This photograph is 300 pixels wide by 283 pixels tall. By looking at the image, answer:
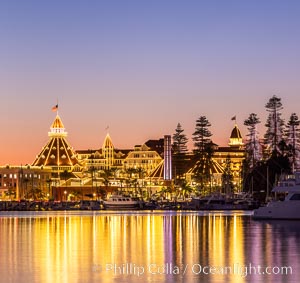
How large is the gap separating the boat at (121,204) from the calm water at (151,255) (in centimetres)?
7718

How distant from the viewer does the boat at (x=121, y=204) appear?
460 feet

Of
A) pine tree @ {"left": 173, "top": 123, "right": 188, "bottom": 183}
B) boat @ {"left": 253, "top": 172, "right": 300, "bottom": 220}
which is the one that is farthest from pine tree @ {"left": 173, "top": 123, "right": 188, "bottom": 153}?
boat @ {"left": 253, "top": 172, "right": 300, "bottom": 220}

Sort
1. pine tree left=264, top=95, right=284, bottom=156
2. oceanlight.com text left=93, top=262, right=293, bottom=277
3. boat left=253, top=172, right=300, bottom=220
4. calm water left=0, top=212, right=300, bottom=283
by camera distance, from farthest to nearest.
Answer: pine tree left=264, top=95, right=284, bottom=156, boat left=253, top=172, right=300, bottom=220, oceanlight.com text left=93, top=262, right=293, bottom=277, calm water left=0, top=212, right=300, bottom=283

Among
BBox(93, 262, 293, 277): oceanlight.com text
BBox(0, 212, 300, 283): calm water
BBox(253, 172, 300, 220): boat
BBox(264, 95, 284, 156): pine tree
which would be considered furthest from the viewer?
BBox(264, 95, 284, 156): pine tree

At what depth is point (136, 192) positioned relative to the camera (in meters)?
179

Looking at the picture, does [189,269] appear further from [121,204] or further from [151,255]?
[121,204]

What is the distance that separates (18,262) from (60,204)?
117673mm

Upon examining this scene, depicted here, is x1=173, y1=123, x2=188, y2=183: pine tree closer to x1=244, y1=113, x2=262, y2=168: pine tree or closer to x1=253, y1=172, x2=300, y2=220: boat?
x1=244, y1=113, x2=262, y2=168: pine tree

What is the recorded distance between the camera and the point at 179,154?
168000 mm

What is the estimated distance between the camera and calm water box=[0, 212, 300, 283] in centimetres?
→ 3412

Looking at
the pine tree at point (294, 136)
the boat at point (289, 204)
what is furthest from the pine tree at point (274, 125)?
the boat at point (289, 204)

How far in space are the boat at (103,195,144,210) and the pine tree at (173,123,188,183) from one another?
71.1 ft

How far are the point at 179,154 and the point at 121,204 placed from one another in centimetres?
2906

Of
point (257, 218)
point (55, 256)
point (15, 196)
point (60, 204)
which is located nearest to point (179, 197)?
point (60, 204)
